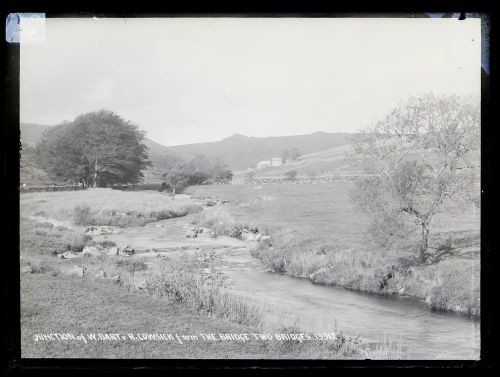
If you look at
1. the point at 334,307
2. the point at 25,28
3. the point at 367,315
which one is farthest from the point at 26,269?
the point at 367,315

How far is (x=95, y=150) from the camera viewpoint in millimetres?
4375

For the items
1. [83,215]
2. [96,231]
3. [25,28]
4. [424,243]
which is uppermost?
[25,28]

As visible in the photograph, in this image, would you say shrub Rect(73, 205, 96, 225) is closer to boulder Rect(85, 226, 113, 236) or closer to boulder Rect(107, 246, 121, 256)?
boulder Rect(85, 226, 113, 236)

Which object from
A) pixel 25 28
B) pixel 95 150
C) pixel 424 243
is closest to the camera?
pixel 25 28

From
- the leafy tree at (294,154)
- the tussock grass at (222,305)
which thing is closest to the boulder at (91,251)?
the tussock grass at (222,305)

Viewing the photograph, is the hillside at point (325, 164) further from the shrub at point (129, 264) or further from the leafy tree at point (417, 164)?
the shrub at point (129, 264)

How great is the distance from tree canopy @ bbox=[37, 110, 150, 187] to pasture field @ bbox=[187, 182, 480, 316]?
0.72 meters

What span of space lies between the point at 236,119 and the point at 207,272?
1.45 m

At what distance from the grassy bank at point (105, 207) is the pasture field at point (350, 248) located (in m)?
0.36

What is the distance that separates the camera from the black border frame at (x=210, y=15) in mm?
4102

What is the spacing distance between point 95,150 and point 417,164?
3.01 metres

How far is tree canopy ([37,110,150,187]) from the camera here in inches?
168

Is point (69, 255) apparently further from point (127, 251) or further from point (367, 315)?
point (367, 315)
